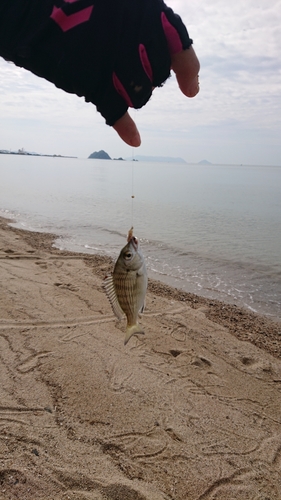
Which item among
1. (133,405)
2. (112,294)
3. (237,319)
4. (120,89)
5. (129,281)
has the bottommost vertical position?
Result: (237,319)

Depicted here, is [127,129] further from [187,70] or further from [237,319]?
[237,319]

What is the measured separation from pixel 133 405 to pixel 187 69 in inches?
185

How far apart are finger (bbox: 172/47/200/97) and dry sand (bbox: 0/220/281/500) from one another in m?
3.97

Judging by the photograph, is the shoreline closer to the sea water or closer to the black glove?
the sea water

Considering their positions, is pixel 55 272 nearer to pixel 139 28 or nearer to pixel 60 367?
pixel 60 367

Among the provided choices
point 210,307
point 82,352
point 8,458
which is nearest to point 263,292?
point 210,307

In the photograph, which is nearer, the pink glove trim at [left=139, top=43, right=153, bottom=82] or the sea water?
the pink glove trim at [left=139, top=43, right=153, bottom=82]

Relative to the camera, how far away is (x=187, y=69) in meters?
1.41

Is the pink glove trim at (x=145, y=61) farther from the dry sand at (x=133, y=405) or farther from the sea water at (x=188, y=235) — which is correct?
the dry sand at (x=133, y=405)

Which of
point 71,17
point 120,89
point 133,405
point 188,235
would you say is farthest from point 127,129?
point 188,235

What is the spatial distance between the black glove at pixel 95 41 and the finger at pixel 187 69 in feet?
0.09

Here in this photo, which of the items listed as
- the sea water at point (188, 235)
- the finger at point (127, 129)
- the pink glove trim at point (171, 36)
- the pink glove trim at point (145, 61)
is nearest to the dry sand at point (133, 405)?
the sea water at point (188, 235)

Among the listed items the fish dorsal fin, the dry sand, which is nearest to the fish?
the fish dorsal fin

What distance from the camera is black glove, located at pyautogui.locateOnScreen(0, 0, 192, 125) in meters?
1.30
